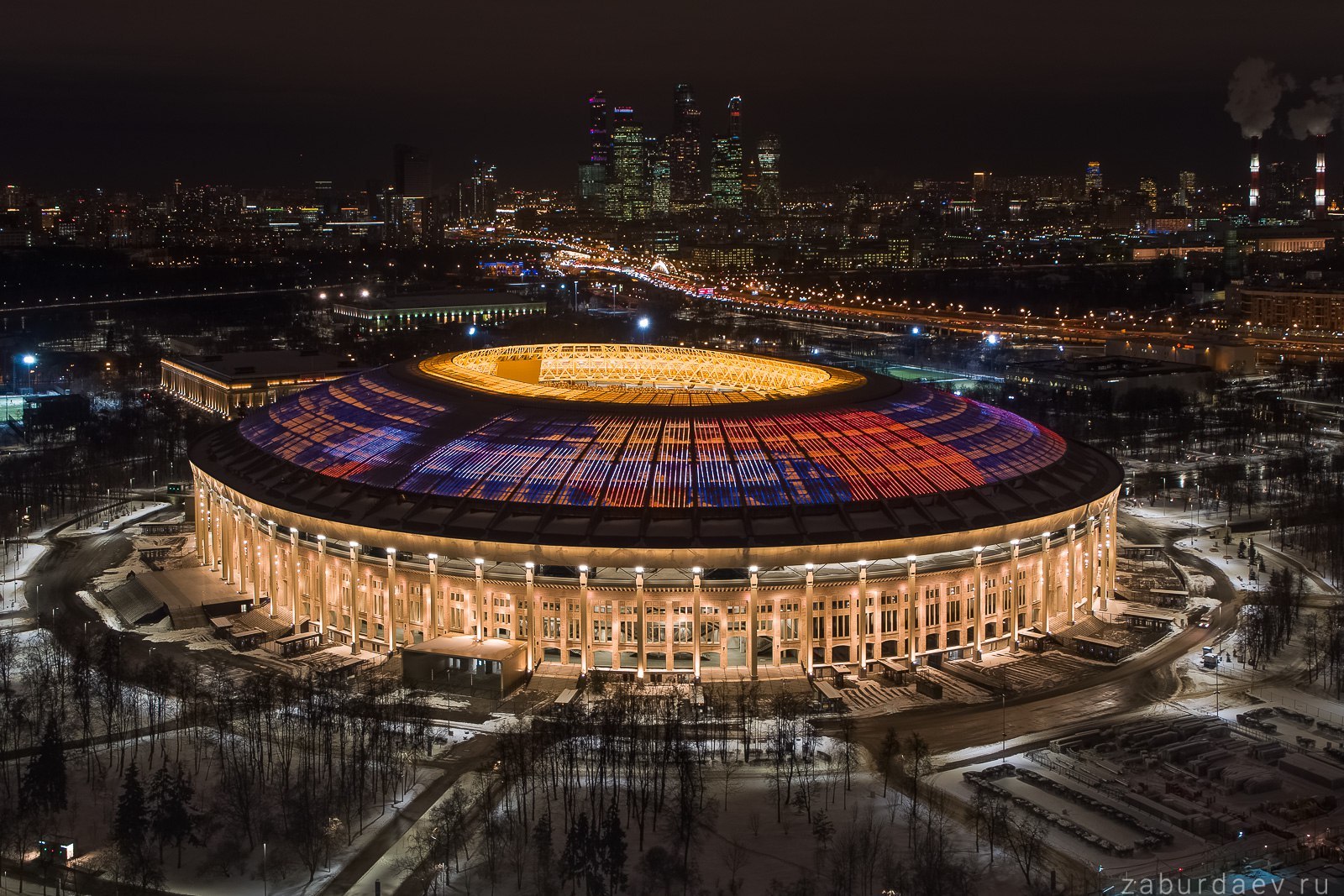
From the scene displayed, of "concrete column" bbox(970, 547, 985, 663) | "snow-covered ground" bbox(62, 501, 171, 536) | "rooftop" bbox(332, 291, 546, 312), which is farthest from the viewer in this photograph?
"rooftop" bbox(332, 291, 546, 312)

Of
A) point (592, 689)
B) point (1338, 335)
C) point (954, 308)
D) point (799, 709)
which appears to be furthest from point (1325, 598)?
point (954, 308)

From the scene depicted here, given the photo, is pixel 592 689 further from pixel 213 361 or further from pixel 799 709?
pixel 213 361

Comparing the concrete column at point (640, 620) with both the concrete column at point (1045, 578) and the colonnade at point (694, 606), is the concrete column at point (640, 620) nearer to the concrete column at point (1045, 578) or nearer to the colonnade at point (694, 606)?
the colonnade at point (694, 606)

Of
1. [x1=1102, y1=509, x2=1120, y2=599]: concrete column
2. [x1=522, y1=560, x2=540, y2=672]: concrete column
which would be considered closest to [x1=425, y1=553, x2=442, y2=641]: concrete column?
[x1=522, y1=560, x2=540, y2=672]: concrete column

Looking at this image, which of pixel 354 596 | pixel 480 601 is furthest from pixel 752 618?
pixel 354 596

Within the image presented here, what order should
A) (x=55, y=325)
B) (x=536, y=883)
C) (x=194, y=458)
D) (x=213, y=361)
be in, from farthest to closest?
1. (x=55, y=325)
2. (x=213, y=361)
3. (x=194, y=458)
4. (x=536, y=883)

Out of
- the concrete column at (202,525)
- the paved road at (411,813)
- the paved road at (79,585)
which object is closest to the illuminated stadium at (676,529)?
the concrete column at (202,525)

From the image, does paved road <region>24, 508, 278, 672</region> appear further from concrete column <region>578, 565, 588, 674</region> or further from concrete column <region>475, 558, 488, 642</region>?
concrete column <region>578, 565, 588, 674</region>
